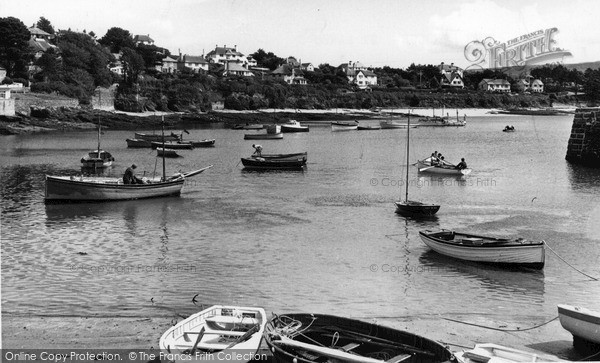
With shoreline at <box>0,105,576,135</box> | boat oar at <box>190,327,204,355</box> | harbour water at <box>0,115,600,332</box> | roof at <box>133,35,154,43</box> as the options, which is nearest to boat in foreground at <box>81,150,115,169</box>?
harbour water at <box>0,115,600,332</box>

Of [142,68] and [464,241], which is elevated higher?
[142,68]

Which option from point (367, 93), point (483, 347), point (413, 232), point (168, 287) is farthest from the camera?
point (367, 93)

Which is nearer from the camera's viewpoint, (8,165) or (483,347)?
(483,347)

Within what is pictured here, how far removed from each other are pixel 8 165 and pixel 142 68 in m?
91.2

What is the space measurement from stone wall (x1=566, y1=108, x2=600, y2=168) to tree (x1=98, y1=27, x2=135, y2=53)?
122 metres

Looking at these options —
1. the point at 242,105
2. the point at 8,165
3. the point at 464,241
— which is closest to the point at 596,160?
the point at 464,241

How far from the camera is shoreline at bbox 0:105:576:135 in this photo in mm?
95438

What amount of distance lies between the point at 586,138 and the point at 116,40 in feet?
416

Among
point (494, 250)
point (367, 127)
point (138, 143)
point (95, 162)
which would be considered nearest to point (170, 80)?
point (367, 127)

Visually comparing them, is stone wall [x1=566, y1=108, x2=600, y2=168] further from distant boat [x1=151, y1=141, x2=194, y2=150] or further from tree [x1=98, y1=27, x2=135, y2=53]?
tree [x1=98, y1=27, x2=135, y2=53]

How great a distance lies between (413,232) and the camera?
32875 millimetres

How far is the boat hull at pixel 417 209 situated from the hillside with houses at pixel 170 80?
7379 centimetres

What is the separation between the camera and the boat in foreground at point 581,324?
17.1m

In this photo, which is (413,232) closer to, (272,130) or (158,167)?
(158,167)
